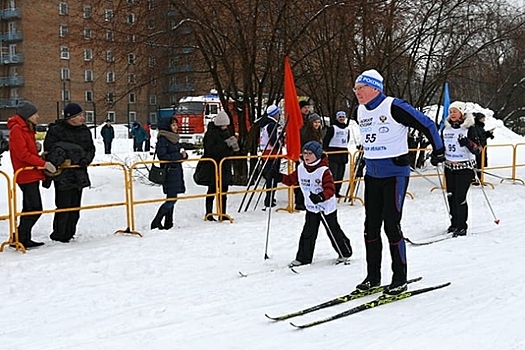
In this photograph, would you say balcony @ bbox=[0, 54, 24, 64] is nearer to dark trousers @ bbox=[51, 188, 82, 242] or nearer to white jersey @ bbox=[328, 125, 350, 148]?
white jersey @ bbox=[328, 125, 350, 148]

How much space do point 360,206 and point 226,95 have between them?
4215 millimetres

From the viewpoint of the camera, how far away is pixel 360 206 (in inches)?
455

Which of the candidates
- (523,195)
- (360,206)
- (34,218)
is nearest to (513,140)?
(523,195)

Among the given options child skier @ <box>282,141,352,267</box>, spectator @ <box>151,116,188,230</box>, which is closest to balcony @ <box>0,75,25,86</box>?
spectator @ <box>151,116,188,230</box>

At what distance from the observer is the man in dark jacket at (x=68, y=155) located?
7.96 metres

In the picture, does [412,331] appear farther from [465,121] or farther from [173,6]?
[173,6]

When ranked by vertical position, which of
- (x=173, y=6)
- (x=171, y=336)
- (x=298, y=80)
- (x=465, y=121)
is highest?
(x=173, y=6)

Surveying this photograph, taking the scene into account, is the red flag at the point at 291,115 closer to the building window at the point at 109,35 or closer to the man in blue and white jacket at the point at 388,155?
the man in blue and white jacket at the point at 388,155

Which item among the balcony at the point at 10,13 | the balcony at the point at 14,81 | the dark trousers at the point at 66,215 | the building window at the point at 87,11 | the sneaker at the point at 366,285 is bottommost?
the sneaker at the point at 366,285

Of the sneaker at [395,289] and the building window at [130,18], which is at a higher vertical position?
the building window at [130,18]

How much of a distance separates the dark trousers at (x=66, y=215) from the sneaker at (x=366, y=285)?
4.37 m

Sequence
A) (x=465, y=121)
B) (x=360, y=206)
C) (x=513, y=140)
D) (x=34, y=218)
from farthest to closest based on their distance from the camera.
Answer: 1. (x=513, y=140)
2. (x=360, y=206)
3. (x=465, y=121)
4. (x=34, y=218)

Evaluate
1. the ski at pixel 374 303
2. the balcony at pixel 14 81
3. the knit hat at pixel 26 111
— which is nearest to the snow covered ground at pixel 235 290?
the ski at pixel 374 303

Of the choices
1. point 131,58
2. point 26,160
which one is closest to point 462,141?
point 26,160
